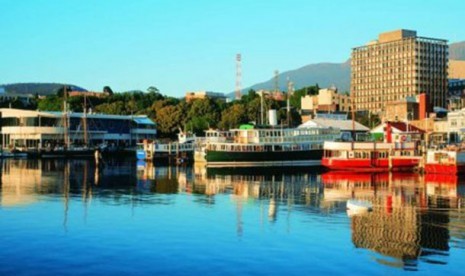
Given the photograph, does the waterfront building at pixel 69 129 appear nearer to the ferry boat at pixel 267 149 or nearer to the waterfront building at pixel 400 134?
the ferry boat at pixel 267 149

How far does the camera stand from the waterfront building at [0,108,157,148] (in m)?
148

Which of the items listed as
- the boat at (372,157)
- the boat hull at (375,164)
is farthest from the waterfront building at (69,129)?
the boat hull at (375,164)

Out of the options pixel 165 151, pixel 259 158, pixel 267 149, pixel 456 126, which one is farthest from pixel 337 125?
pixel 165 151

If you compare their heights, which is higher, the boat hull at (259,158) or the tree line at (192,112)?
the tree line at (192,112)

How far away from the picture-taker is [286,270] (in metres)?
26.0

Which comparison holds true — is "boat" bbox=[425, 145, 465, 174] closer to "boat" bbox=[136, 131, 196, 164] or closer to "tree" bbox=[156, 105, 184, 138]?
"boat" bbox=[136, 131, 196, 164]

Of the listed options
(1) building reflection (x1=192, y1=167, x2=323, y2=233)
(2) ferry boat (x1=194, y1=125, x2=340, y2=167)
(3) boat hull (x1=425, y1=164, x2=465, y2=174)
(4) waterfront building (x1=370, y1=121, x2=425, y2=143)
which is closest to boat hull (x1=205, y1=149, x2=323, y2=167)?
(2) ferry boat (x1=194, y1=125, x2=340, y2=167)

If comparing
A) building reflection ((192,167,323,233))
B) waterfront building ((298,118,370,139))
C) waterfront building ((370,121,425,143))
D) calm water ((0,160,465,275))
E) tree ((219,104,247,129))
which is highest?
tree ((219,104,247,129))

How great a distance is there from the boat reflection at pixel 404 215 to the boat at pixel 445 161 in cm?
446

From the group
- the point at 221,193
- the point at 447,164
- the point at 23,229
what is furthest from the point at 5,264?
the point at 447,164

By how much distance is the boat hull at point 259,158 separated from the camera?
3912 inches

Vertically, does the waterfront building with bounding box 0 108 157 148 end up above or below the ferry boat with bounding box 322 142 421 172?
above

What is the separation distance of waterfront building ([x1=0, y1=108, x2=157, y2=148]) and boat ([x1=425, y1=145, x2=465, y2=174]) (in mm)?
87586

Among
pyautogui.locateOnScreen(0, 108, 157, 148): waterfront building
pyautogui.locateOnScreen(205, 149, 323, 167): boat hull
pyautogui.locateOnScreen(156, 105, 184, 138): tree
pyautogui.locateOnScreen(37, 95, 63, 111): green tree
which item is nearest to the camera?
pyautogui.locateOnScreen(205, 149, 323, 167): boat hull
